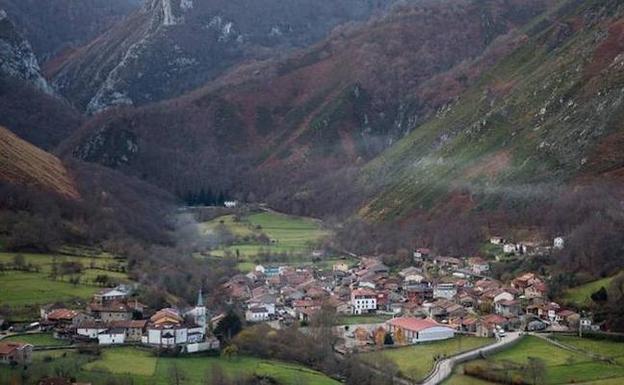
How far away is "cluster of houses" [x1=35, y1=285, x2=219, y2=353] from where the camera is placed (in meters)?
51.2

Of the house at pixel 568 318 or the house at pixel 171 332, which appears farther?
the house at pixel 568 318

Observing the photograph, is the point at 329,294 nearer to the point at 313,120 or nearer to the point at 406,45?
the point at 313,120

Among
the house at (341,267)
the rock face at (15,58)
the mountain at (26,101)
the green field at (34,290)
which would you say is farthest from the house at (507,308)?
the rock face at (15,58)

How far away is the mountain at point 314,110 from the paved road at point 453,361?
2916 inches

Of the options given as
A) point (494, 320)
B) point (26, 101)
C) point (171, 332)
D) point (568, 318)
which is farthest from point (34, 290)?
point (26, 101)

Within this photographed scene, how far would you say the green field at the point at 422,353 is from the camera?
51.0m

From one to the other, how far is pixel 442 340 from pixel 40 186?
39.9 metres

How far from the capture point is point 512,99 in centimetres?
10800

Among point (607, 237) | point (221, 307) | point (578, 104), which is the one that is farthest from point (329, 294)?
point (578, 104)

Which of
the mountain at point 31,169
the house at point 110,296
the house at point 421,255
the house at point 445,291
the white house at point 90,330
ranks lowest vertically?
the white house at point 90,330

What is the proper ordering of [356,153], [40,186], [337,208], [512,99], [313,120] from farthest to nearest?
[313,120], [356,153], [337,208], [512,99], [40,186]

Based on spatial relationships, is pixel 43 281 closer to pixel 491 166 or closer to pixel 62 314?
pixel 62 314

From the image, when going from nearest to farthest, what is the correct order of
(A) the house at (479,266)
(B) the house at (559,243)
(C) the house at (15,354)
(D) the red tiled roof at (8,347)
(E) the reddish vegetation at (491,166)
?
(C) the house at (15,354) → (D) the red tiled roof at (8,347) → (B) the house at (559,243) → (A) the house at (479,266) → (E) the reddish vegetation at (491,166)

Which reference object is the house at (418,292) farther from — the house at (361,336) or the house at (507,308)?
the house at (361,336)
